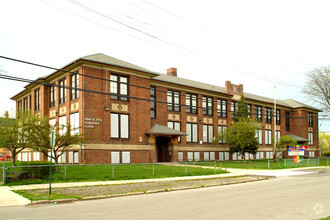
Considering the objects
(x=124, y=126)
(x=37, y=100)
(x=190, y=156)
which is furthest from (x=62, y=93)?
(x=190, y=156)

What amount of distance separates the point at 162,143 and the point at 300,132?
117ft

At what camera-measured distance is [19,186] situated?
16.8 meters

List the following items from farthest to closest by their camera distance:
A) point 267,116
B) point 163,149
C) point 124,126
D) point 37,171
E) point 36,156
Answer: point 267,116 < point 36,156 < point 163,149 < point 124,126 < point 37,171

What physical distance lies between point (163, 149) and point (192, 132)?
5.95m

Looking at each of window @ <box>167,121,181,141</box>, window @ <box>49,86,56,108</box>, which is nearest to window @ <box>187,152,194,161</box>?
window @ <box>167,121,181,141</box>

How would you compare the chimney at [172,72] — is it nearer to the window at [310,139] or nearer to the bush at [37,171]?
the bush at [37,171]

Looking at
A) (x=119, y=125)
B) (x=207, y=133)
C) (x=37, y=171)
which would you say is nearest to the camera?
(x=37, y=171)

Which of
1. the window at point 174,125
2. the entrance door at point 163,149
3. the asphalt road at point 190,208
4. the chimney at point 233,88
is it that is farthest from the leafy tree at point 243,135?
the asphalt road at point 190,208

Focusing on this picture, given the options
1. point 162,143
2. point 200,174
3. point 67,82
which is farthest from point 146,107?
point 200,174

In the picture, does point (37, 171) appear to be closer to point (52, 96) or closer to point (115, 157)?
point (115, 157)

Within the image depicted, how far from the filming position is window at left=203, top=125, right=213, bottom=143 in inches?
1841

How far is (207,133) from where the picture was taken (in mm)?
47219

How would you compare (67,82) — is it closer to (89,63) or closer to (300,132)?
(89,63)

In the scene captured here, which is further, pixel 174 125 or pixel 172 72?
pixel 172 72
